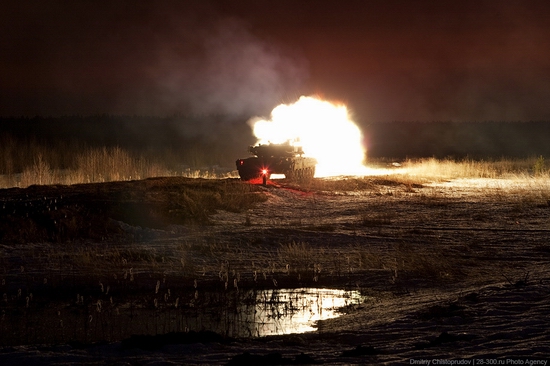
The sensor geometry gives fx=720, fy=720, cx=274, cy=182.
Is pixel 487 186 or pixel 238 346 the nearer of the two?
pixel 238 346

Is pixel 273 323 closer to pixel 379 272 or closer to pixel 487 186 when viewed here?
pixel 379 272

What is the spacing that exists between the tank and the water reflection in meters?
21.7

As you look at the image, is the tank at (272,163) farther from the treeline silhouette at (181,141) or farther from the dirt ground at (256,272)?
the treeline silhouette at (181,141)

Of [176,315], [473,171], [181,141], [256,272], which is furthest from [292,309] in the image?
[181,141]

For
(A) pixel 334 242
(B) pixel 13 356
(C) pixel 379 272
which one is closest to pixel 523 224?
(A) pixel 334 242

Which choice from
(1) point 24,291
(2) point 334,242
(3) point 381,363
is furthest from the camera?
(2) point 334,242

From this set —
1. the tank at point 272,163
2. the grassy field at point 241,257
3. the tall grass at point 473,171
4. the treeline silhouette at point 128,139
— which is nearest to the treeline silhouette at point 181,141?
the treeline silhouette at point 128,139

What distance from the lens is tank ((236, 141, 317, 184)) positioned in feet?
114

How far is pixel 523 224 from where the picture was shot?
70.8 ft

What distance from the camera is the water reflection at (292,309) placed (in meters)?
10.4

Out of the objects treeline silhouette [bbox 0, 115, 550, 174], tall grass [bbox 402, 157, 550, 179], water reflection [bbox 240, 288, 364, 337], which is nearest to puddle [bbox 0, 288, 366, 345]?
water reflection [bbox 240, 288, 364, 337]

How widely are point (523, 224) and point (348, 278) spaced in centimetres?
970

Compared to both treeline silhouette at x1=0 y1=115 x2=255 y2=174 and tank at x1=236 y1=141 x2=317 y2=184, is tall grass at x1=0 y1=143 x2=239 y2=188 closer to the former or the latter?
treeline silhouette at x1=0 y1=115 x2=255 y2=174

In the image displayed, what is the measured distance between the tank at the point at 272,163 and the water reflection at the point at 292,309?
21.7 metres
